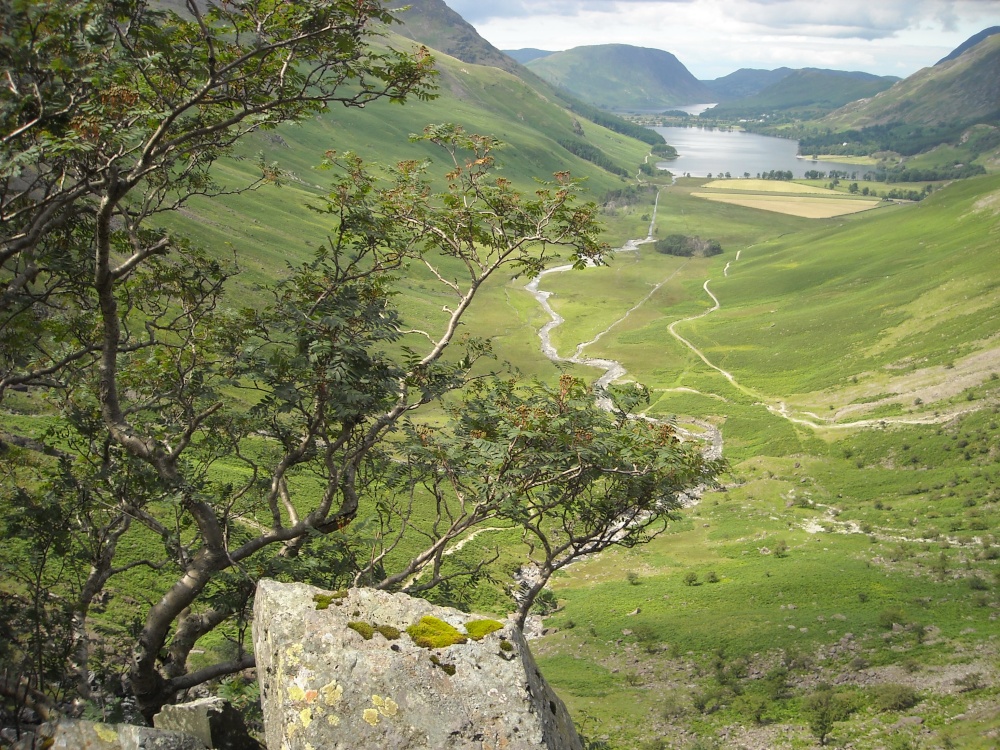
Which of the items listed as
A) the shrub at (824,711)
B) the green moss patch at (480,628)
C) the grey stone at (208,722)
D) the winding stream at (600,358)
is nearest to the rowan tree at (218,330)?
the grey stone at (208,722)

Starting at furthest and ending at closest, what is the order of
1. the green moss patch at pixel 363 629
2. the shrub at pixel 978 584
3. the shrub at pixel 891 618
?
1. the shrub at pixel 978 584
2. the shrub at pixel 891 618
3. the green moss patch at pixel 363 629

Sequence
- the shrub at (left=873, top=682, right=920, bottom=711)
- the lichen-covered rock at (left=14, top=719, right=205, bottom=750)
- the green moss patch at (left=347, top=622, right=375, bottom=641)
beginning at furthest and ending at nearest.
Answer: the shrub at (left=873, top=682, right=920, bottom=711)
the green moss patch at (left=347, top=622, right=375, bottom=641)
the lichen-covered rock at (left=14, top=719, right=205, bottom=750)

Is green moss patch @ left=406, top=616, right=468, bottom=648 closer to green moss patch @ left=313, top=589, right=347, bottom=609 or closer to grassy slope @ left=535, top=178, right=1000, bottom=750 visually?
green moss patch @ left=313, top=589, right=347, bottom=609

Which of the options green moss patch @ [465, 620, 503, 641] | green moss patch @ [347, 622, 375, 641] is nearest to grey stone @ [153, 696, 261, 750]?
green moss patch @ [347, 622, 375, 641]

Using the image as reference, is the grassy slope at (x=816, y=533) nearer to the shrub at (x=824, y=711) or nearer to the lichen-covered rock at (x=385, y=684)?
the shrub at (x=824, y=711)

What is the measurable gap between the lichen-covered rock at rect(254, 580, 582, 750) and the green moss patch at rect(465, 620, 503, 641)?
0.03 meters

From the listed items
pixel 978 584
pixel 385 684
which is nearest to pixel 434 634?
pixel 385 684

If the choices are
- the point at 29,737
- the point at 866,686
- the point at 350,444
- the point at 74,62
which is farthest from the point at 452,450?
the point at 866,686

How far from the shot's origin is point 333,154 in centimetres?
1523

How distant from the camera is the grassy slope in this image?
2972cm

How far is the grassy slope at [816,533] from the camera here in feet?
97.5

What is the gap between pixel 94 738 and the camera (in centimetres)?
850

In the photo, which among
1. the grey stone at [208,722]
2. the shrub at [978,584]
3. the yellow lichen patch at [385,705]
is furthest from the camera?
the shrub at [978,584]

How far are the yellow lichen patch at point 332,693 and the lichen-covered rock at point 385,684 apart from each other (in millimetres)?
12
